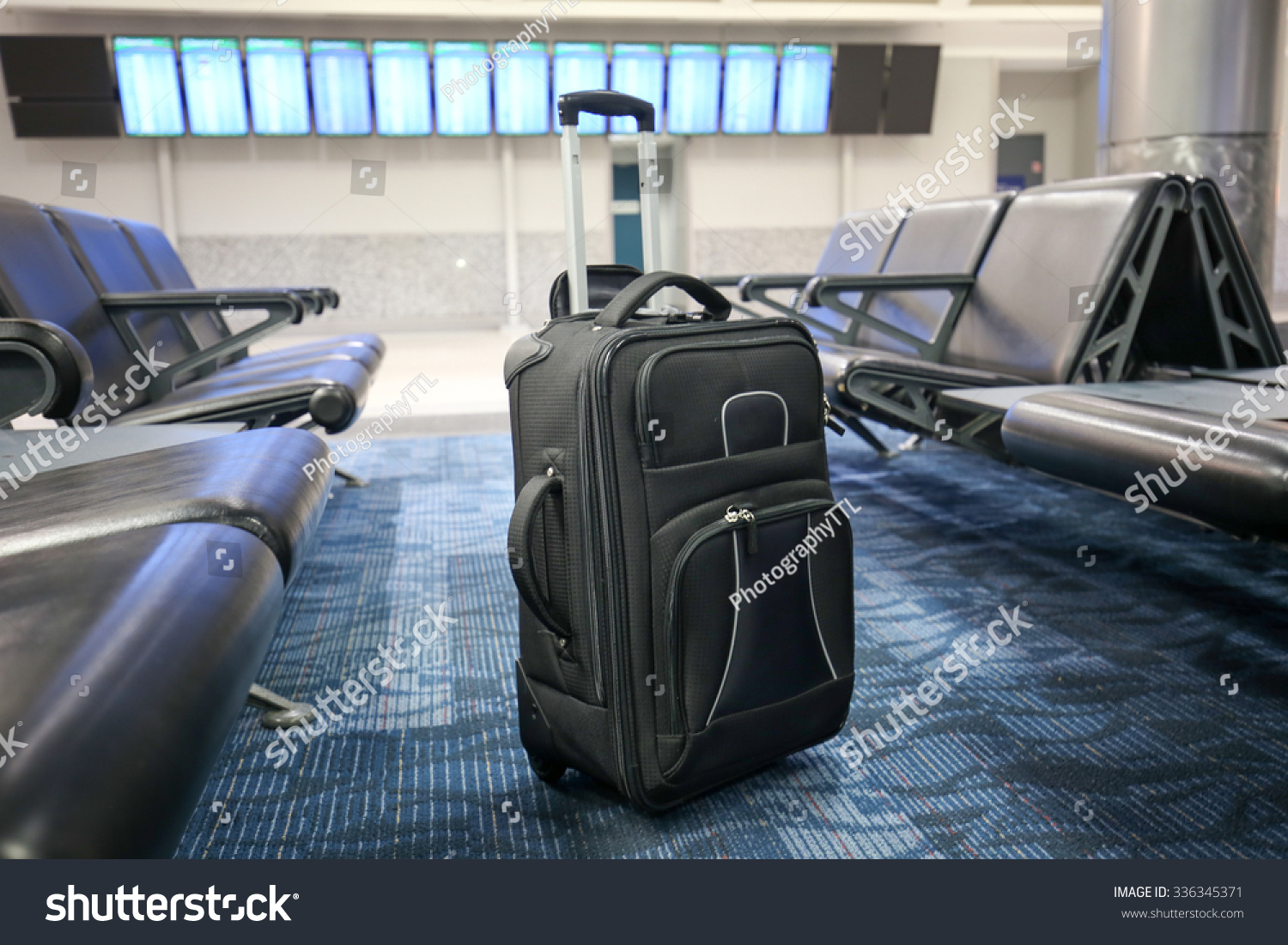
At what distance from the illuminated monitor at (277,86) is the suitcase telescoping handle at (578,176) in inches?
255

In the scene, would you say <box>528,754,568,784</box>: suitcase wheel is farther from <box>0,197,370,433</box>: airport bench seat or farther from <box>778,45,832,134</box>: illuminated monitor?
<box>778,45,832,134</box>: illuminated monitor

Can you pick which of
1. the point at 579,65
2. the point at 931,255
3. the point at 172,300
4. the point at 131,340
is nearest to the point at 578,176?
the point at 172,300

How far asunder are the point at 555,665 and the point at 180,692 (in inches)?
21.7

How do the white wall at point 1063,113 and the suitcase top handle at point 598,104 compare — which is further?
the white wall at point 1063,113

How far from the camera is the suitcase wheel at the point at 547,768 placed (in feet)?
4.10

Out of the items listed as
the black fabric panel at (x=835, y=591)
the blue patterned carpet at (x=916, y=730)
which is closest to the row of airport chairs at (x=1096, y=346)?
the blue patterned carpet at (x=916, y=730)

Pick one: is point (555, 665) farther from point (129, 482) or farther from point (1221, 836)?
point (1221, 836)

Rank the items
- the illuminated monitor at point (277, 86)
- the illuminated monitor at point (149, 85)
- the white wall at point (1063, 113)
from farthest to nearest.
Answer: the white wall at point (1063, 113), the illuminated monitor at point (277, 86), the illuminated monitor at point (149, 85)

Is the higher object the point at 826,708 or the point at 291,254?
the point at 291,254

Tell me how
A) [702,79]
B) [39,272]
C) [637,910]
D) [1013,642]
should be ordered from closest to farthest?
[637,910] → [1013,642] → [39,272] → [702,79]

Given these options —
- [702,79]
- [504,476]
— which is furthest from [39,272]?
[702,79]

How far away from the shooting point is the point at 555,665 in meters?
1.20

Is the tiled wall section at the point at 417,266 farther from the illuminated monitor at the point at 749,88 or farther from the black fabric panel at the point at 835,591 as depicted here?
the black fabric panel at the point at 835,591

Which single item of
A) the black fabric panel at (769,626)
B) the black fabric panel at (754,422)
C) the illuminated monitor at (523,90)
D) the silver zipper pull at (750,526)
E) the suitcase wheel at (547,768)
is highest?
the illuminated monitor at (523,90)
